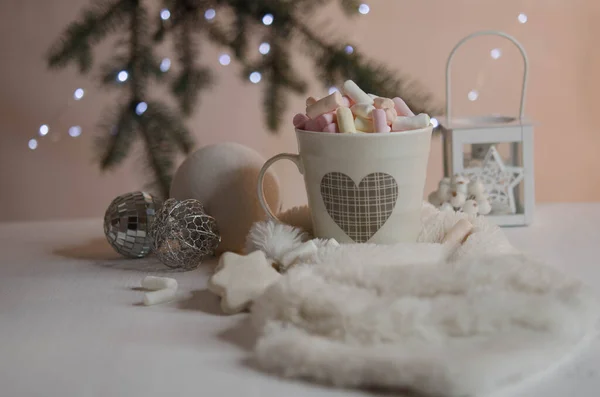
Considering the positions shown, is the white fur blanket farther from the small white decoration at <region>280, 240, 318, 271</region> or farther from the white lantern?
the white lantern

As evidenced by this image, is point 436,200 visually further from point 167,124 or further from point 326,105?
point 167,124

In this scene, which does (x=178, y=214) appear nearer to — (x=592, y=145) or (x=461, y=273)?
(x=461, y=273)

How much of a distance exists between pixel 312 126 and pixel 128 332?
304mm

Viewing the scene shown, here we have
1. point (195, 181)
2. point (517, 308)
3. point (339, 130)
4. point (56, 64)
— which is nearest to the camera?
point (517, 308)

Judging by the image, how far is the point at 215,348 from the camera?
A: 0.62m

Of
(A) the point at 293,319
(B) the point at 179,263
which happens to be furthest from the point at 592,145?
(A) the point at 293,319

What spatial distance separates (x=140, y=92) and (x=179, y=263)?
354mm

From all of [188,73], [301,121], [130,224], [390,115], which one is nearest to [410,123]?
[390,115]

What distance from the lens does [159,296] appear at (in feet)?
2.46

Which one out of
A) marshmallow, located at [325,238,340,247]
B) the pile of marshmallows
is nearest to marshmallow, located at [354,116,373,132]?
the pile of marshmallows

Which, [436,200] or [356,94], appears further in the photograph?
[436,200]

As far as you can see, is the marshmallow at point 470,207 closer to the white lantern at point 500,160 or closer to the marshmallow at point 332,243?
the white lantern at point 500,160

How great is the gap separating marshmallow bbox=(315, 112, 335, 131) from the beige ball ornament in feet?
0.50

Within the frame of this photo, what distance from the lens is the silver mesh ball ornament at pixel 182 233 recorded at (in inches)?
33.0
